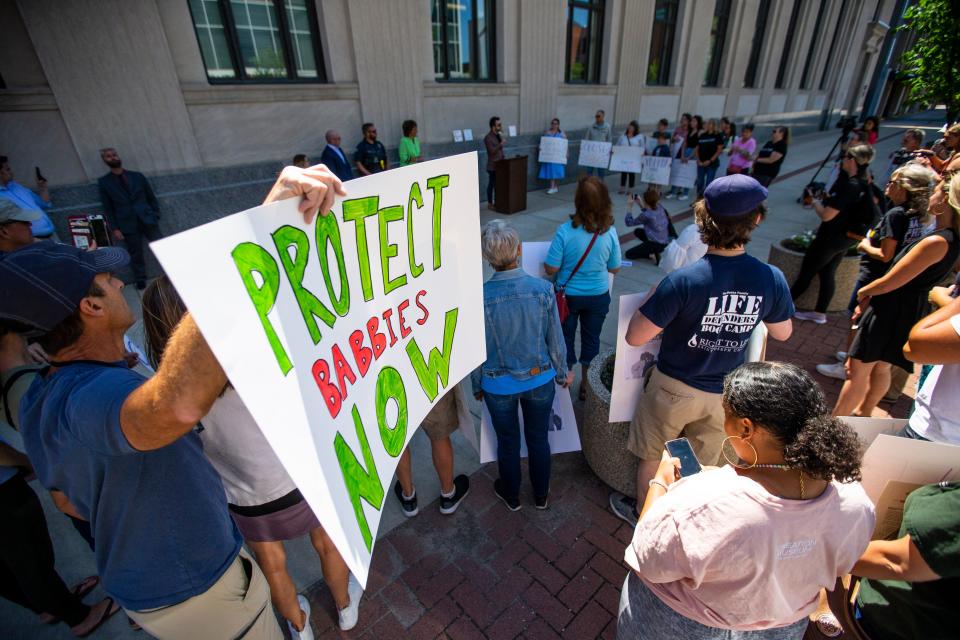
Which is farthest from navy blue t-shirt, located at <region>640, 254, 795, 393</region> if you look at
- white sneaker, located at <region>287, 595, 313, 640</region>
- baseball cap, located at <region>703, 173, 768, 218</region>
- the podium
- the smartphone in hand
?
the podium

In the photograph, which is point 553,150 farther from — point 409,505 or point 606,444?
point 409,505

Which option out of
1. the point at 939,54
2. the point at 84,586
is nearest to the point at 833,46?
the point at 939,54

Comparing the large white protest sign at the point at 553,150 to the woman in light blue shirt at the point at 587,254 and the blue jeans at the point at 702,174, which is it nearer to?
the blue jeans at the point at 702,174

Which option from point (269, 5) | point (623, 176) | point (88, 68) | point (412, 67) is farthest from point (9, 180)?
point (623, 176)

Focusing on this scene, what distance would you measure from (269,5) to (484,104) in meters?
4.44

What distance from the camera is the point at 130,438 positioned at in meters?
1.01

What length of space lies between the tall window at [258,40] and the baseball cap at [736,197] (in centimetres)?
755

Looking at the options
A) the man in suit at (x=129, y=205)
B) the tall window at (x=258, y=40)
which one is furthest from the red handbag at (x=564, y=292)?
the tall window at (x=258, y=40)

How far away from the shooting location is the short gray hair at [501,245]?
2283 mm

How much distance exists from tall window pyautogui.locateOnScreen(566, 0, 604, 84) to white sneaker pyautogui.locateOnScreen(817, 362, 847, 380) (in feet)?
33.6

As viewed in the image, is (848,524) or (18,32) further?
(18,32)

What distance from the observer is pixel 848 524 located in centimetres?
116

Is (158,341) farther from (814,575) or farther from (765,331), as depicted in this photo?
(765,331)

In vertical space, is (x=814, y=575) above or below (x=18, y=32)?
below
